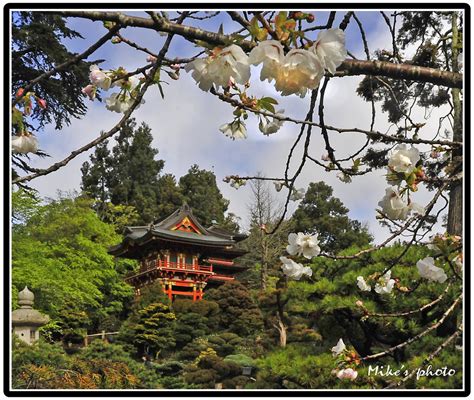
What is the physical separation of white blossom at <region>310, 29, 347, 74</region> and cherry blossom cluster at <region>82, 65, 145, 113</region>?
345 mm

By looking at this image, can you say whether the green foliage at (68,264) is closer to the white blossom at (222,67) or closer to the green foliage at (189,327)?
the green foliage at (189,327)

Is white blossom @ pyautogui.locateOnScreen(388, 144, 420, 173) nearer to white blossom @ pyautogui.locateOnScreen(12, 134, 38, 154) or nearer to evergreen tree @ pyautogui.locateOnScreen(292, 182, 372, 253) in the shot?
white blossom @ pyautogui.locateOnScreen(12, 134, 38, 154)

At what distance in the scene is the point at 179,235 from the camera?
8.69 meters

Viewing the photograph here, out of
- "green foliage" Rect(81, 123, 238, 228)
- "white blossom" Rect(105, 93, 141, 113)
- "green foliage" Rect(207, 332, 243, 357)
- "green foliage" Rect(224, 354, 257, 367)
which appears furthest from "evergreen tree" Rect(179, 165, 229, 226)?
"white blossom" Rect(105, 93, 141, 113)

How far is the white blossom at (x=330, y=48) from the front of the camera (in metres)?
0.52

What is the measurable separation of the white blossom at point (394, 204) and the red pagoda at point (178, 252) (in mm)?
7484

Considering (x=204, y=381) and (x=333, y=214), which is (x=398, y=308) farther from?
(x=333, y=214)

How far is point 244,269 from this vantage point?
966cm

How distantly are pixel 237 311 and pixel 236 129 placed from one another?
640 cm

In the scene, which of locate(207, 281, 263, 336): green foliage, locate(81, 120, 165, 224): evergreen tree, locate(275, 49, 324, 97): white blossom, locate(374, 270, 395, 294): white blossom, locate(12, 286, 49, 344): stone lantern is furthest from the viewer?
locate(81, 120, 165, 224): evergreen tree

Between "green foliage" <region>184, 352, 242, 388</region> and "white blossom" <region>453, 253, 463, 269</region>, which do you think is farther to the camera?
"green foliage" <region>184, 352, 242, 388</region>

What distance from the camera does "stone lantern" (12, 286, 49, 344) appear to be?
427cm

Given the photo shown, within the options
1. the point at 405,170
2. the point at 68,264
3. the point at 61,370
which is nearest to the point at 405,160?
the point at 405,170

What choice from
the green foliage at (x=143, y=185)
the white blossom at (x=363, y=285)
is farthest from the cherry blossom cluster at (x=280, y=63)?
the green foliage at (x=143, y=185)
